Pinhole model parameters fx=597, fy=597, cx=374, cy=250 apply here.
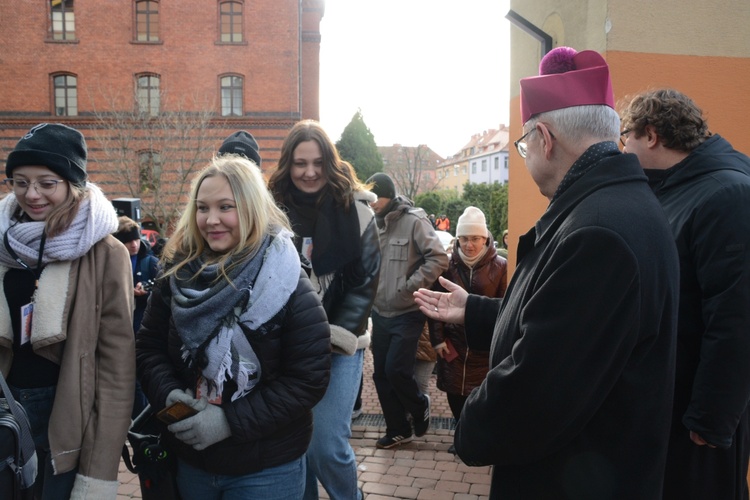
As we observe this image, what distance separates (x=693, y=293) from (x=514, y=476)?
1.17 metres

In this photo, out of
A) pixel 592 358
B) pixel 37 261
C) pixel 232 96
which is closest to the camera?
pixel 592 358

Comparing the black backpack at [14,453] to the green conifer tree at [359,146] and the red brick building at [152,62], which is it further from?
the green conifer tree at [359,146]

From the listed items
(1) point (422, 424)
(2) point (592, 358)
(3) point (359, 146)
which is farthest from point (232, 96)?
(2) point (592, 358)

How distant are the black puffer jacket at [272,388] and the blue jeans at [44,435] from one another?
421mm

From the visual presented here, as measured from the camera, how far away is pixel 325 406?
307cm

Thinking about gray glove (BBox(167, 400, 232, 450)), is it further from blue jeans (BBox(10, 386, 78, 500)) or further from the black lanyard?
the black lanyard

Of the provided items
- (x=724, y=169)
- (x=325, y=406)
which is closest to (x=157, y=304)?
(x=325, y=406)

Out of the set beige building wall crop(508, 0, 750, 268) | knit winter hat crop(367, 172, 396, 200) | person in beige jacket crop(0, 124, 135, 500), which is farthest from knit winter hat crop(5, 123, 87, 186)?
beige building wall crop(508, 0, 750, 268)

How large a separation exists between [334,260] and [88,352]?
124 cm

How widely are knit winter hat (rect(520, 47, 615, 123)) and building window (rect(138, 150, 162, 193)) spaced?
26840mm

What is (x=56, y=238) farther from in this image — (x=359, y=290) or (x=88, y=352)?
(x=359, y=290)

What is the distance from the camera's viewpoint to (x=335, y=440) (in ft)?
10.0

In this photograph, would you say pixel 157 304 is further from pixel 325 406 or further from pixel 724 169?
pixel 724 169

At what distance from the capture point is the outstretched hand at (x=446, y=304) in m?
2.46
